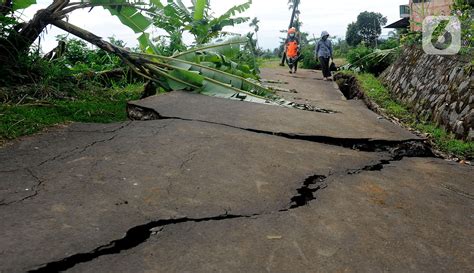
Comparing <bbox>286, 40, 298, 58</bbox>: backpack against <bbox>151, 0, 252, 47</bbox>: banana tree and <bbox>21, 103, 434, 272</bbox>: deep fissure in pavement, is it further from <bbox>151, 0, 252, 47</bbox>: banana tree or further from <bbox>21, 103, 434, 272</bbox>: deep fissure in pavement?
<bbox>21, 103, 434, 272</bbox>: deep fissure in pavement

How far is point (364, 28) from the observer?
26.3 metres

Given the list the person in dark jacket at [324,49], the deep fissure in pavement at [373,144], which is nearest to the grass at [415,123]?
the deep fissure in pavement at [373,144]

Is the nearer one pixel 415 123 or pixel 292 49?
pixel 415 123

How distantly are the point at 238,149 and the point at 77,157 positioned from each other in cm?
119

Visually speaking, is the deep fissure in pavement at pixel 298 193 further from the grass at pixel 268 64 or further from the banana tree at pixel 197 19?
the grass at pixel 268 64

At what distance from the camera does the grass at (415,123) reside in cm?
479

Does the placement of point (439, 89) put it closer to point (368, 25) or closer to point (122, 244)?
point (122, 244)

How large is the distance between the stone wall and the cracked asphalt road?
5.46 ft

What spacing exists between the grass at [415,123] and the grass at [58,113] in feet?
11.9

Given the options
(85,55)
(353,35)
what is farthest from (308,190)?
(353,35)

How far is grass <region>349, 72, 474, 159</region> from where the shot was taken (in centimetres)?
479

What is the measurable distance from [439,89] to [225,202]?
5122 millimetres

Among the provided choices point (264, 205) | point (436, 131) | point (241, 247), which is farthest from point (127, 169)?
point (436, 131)

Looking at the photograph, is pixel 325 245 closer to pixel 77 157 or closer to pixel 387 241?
pixel 387 241
